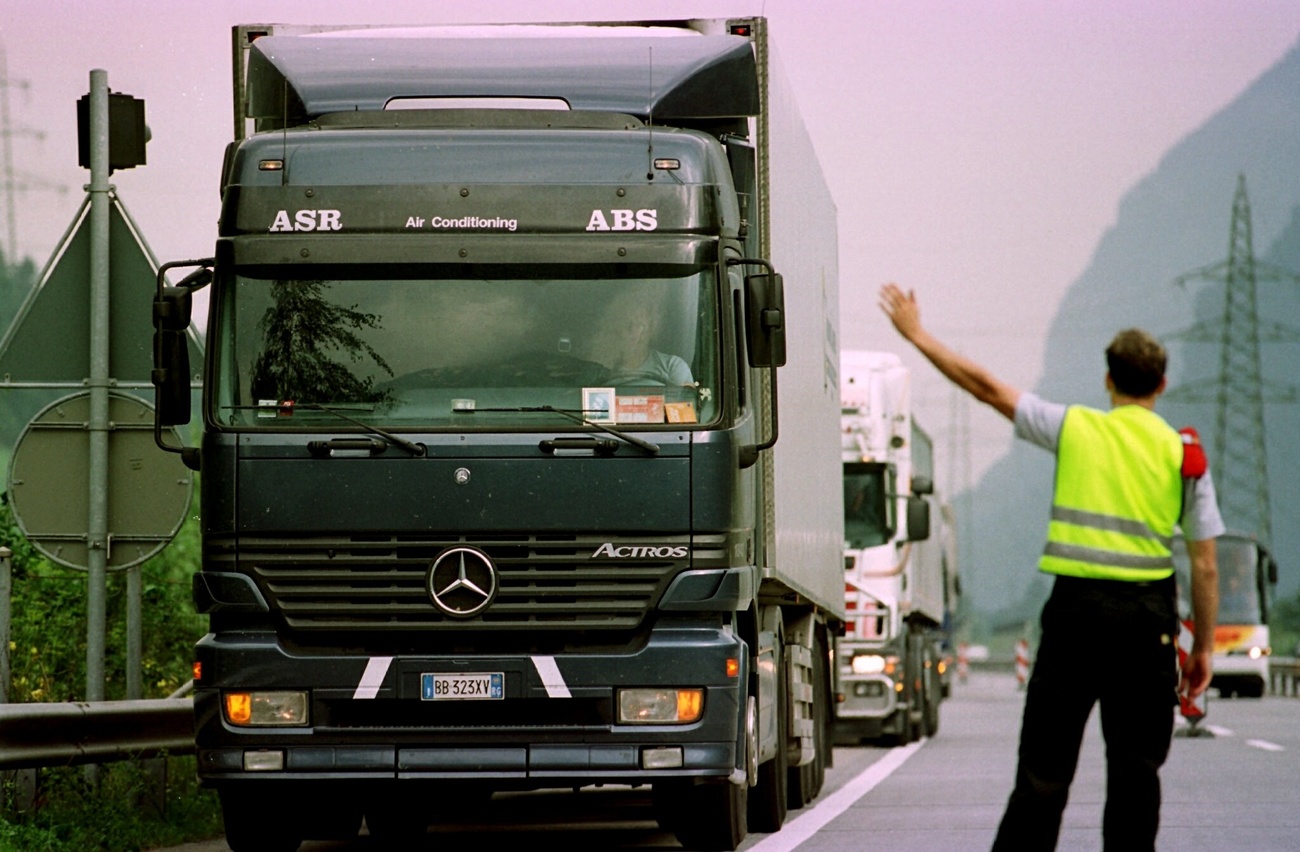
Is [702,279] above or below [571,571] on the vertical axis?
above

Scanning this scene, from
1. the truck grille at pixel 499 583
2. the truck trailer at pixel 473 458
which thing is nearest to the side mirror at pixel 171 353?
the truck trailer at pixel 473 458

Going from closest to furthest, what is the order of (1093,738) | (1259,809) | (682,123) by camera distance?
(682,123) → (1259,809) → (1093,738)

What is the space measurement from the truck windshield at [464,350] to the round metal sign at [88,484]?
176cm

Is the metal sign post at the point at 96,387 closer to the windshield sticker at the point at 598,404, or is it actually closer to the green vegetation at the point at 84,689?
the green vegetation at the point at 84,689

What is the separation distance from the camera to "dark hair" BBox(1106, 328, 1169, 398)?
7363 millimetres

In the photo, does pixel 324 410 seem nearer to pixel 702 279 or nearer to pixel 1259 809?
pixel 702 279

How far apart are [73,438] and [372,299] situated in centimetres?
227

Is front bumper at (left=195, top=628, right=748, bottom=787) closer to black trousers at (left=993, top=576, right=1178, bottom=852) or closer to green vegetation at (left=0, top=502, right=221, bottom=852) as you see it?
green vegetation at (left=0, top=502, right=221, bottom=852)

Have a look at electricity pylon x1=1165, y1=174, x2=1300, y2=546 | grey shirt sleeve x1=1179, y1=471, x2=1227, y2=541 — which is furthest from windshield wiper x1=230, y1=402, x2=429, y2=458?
electricity pylon x1=1165, y1=174, x2=1300, y2=546

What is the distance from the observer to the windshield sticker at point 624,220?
10203 millimetres

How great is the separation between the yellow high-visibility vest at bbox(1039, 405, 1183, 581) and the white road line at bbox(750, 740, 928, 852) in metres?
4.32

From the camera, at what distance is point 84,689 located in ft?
47.1

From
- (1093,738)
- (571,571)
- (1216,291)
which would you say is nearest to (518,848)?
(571,571)

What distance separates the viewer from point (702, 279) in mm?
10133
